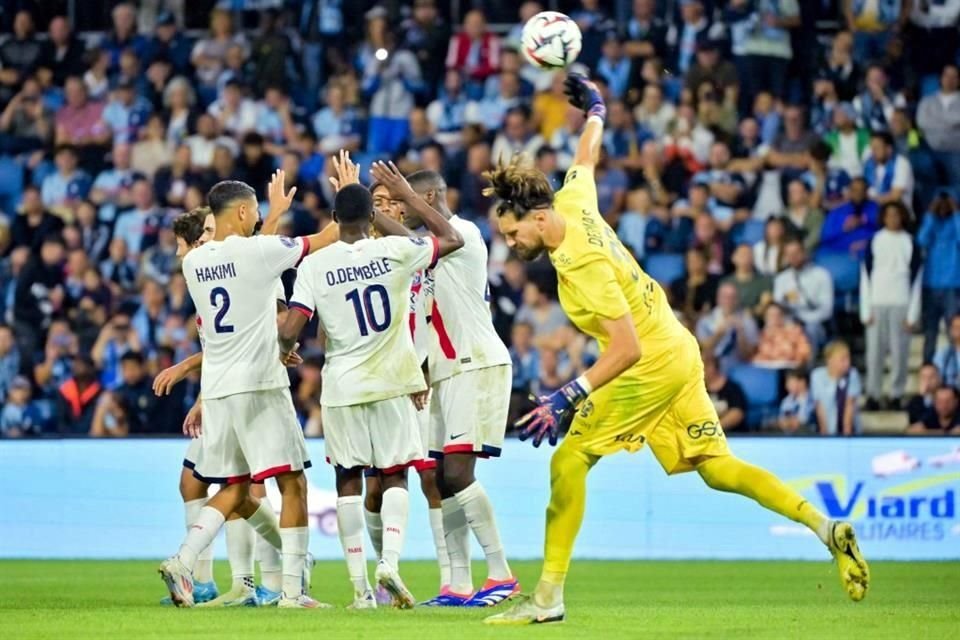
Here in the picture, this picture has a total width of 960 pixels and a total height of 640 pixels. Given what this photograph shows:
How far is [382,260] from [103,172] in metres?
11.6

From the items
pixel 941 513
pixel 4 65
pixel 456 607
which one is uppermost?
pixel 4 65

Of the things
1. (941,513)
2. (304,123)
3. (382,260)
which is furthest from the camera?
(304,123)

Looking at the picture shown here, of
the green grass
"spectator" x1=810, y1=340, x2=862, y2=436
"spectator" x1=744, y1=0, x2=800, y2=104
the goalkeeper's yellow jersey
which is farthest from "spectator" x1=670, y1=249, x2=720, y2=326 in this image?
the goalkeeper's yellow jersey

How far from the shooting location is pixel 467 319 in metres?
10.6

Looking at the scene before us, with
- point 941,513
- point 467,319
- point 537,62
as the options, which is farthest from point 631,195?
point 467,319

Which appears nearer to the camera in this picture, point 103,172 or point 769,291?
point 769,291

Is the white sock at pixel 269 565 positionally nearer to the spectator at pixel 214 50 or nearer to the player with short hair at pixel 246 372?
the player with short hair at pixel 246 372

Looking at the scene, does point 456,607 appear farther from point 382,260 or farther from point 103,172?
point 103,172

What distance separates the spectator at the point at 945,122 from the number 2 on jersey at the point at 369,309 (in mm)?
10862

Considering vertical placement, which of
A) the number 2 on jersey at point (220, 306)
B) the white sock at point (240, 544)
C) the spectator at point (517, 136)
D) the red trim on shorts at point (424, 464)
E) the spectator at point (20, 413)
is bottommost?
the spectator at point (20, 413)

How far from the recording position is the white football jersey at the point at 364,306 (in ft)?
32.0

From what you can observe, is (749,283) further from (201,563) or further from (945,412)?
(201,563)

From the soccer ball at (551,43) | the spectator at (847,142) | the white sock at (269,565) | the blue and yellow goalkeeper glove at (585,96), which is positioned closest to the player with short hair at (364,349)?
the white sock at (269,565)

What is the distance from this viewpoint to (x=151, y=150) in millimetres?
20578
